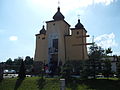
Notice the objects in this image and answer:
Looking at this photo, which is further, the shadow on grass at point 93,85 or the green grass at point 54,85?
the green grass at point 54,85

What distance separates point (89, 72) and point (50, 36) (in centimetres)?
1867

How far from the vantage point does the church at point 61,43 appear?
40.3 metres

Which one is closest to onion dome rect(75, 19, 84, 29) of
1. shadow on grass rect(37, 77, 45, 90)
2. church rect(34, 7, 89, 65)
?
church rect(34, 7, 89, 65)

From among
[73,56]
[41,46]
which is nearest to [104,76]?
[73,56]

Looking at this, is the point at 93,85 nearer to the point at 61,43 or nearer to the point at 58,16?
the point at 61,43

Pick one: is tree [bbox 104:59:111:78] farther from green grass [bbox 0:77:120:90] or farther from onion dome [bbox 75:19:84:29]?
onion dome [bbox 75:19:84:29]

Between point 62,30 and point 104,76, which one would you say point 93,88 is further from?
point 62,30

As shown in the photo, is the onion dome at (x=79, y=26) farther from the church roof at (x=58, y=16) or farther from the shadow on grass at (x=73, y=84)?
the shadow on grass at (x=73, y=84)

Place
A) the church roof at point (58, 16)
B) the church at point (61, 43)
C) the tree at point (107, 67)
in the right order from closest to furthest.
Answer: the tree at point (107, 67), the church at point (61, 43), the church roof at point (58, 16)

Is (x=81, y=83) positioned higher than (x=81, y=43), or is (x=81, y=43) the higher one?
(x=81, y=43)

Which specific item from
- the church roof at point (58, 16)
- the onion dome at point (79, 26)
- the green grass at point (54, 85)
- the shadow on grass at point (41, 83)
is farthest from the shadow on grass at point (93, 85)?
the church roof at point (58, 16)

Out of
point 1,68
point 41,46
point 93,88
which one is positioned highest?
point 41,46

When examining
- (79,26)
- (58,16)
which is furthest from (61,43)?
(58,16)

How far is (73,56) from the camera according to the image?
133 ft
